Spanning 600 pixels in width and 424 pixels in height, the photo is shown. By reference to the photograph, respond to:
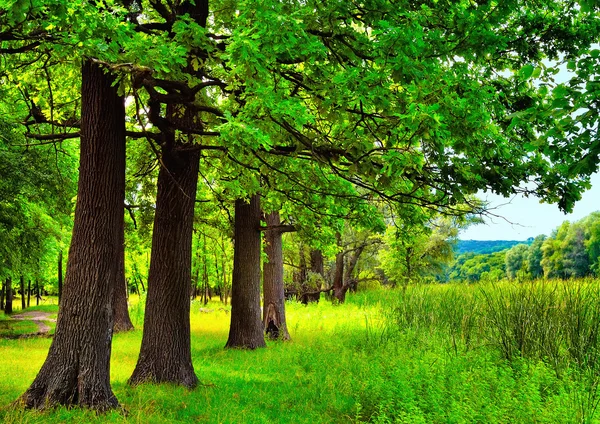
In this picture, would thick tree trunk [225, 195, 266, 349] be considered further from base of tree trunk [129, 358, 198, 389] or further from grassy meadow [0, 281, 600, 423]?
base of tree trunk [129, 358, 198, 389]

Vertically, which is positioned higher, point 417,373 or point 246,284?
point 246,284

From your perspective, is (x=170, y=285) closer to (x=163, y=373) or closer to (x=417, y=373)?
(x=163, y=373)

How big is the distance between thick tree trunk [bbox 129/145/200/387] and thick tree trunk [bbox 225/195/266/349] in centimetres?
419

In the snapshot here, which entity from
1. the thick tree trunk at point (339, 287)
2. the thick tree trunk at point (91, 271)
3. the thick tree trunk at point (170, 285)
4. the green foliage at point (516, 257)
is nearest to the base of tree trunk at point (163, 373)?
the thick tree trunk at point (170, 285)

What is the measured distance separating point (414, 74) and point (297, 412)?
210 inches

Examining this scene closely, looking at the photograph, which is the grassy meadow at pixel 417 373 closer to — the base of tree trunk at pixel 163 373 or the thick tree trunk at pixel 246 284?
the base of tree trunk at pixel 163 373

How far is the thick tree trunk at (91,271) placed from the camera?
21.2 ft

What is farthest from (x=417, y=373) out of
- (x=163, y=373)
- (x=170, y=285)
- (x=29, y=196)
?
(x=29, y=196)

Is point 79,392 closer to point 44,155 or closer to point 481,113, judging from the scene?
point 481,113

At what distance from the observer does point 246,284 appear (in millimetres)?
12898

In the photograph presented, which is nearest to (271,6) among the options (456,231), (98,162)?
(98,162)

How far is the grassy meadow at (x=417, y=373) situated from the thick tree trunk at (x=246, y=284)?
2.05 feet

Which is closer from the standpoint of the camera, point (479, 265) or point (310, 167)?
point (310, 167)

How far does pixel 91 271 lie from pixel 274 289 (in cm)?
830
